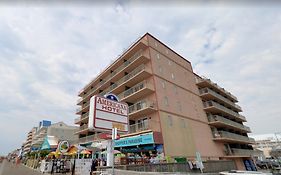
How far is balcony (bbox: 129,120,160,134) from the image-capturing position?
1900cm

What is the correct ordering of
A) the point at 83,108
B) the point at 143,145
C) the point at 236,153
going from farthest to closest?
the point at 83,108
the point at 236,153
the point at 143,145

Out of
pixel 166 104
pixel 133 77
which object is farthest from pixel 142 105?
pixel 133 77

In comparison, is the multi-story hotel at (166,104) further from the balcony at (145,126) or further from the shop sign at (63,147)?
the shop sign at (63,147)

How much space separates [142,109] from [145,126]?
2.00 m

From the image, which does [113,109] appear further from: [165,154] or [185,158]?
[185,158]

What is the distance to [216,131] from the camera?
90.0ft

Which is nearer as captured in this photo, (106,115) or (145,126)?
(106,115)

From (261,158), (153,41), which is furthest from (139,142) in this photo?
(261,158)

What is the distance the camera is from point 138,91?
2103 cm

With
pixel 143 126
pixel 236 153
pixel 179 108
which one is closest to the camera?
pixel 143 126

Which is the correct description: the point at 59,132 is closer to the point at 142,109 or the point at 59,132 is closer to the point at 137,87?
the point at 137,87

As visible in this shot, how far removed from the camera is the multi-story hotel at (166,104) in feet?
63.1

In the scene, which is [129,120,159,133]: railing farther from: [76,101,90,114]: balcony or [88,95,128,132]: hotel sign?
[76,101,90,114]: balcony

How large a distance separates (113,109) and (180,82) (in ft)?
58.4
